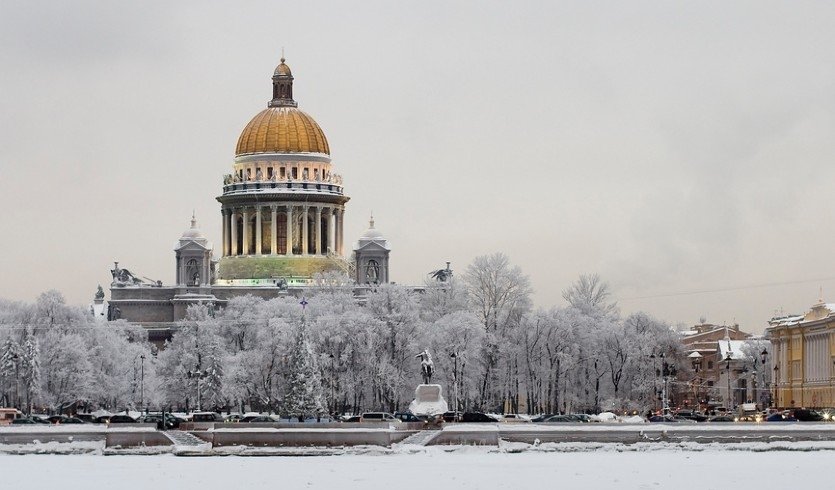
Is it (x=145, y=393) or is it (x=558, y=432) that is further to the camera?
(x=145, y=393)

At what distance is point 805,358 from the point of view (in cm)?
17175

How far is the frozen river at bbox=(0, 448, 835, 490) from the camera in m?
77.0

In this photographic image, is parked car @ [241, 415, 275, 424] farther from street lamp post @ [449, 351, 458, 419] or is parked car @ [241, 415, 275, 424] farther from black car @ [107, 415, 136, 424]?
street lamp post @ [449, 351, 458, 419]

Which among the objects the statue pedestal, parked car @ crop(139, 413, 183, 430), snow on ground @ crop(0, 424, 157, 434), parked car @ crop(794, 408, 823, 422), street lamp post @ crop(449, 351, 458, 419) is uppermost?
street lamp post @ crop(449, 351, 458, 419)

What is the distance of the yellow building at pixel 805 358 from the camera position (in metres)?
163

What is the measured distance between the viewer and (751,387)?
188000mm

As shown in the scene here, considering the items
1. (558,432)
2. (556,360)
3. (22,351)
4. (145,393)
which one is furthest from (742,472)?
(145,393)

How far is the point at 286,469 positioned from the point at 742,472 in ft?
51.1

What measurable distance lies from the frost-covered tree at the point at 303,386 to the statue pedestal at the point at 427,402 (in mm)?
8695

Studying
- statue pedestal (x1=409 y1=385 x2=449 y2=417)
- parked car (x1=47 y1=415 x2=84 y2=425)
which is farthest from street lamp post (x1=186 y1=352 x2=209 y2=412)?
statue pedestal (x1=409 y1=385 x2=449 y2=417)

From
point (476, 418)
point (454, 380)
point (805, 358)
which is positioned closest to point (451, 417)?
point (476, 418)

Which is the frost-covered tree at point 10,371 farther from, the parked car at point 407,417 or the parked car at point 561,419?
A: the parked car at point 561,419

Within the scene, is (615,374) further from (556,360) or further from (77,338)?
(77,338)

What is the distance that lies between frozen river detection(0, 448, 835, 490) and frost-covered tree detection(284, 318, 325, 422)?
2846cm
